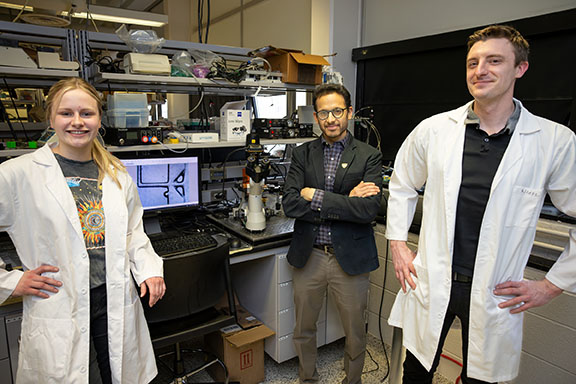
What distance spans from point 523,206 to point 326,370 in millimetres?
1521

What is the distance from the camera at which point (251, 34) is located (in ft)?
14.9

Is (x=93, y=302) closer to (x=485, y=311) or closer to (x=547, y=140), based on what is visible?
(x=485, y=311)

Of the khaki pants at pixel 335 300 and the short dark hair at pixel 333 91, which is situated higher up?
the short dark hair at pixel 333 91

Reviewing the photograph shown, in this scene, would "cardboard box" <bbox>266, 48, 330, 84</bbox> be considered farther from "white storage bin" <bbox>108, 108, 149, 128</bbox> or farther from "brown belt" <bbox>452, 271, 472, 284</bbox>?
"brown belt" <bbox>452, 271, 472, 284</bbox>

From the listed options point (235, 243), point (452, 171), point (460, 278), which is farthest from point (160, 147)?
point (460, 278)

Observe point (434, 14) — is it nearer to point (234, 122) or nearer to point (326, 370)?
point (234, 122)

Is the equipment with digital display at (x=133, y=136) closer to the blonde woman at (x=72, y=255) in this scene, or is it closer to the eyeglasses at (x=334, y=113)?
the blonde woman at (x=72, y=255)

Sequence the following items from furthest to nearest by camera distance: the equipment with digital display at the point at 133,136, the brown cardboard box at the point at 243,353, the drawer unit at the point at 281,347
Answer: the drawer unit at the point at 281,347 < the brown cardboard box at the point at 243,353 < the equipment with digital display at the point at 133,136

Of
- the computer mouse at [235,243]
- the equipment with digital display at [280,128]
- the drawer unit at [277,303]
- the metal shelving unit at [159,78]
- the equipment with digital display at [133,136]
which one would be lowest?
the drawer unit at [277,303]

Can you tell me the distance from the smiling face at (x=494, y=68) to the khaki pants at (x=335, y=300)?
1.02m

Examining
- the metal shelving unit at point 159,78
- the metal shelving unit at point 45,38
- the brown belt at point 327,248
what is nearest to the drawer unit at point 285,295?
the brown belt at point 327,248

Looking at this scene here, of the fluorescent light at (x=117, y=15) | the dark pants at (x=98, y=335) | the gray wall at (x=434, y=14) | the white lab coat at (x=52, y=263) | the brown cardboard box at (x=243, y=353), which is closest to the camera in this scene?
the white lab coat at (x=52, y=263)

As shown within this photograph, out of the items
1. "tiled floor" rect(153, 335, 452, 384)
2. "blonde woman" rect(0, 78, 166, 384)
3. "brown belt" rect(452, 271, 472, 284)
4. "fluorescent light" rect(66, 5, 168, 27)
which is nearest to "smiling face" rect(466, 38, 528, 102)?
"brown belt" rect(452, 271, 472, 284)

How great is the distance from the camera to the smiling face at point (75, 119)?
4.02 ft
